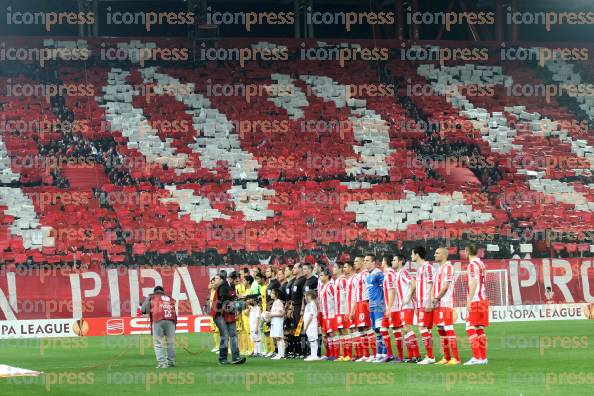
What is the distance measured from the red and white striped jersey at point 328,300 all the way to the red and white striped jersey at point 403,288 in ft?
8.10

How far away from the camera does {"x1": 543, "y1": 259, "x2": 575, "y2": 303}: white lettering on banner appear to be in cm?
4519

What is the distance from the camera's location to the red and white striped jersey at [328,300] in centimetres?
2811

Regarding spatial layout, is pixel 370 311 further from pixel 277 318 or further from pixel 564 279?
pixel 564 279

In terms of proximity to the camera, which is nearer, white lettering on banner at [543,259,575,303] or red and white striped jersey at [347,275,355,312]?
red and white striped jersey at [347,275,355,312]

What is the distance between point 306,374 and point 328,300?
4737mm

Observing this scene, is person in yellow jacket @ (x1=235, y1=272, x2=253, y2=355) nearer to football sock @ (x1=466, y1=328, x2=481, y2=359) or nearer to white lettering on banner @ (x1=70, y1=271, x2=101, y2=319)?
football sock @ (x1=466, y1=328, x2=481, y2=359)

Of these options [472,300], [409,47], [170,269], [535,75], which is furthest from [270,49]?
[472,300]

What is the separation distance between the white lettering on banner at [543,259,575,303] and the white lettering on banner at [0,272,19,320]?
19.1m

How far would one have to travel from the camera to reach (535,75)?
60.0 metres
